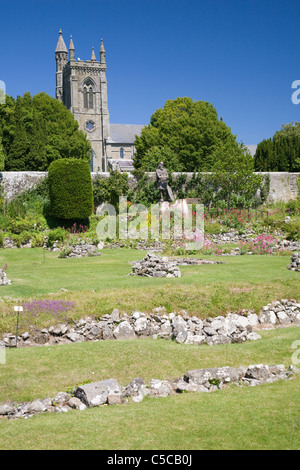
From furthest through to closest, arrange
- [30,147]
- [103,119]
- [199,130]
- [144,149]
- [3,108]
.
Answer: [103,119], [144,149], [199,130], [30,147], [3,108]

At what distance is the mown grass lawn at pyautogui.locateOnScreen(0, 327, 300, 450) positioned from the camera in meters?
5.09

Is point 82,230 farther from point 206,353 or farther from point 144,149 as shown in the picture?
point 144,149

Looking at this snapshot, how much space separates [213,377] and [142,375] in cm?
126

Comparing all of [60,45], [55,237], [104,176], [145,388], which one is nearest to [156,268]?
[145,388]

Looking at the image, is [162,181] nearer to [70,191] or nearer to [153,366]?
[70,191]

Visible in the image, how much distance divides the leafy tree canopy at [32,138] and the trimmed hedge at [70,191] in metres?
9.82

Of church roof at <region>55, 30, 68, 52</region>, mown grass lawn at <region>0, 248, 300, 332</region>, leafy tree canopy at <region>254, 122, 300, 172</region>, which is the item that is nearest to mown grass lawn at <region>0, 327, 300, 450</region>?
mown grass lawn at <region>0, 248, 300, 332</region>

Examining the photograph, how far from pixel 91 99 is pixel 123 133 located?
749 centimetres

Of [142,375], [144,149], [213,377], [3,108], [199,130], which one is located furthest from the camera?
[144,149]

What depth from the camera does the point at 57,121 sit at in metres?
46.2

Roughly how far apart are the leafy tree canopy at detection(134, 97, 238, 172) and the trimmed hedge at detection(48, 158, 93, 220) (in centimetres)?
1525

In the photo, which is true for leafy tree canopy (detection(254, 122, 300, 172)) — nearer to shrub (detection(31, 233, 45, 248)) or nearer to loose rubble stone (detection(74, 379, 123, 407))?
shrub (detection(31, 233, 45, 248))

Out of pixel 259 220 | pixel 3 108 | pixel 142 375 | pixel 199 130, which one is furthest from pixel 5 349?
pixel 199 130

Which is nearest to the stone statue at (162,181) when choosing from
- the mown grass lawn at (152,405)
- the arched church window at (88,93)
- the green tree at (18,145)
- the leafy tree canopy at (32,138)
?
the leafy tree canopy at (32,138)
